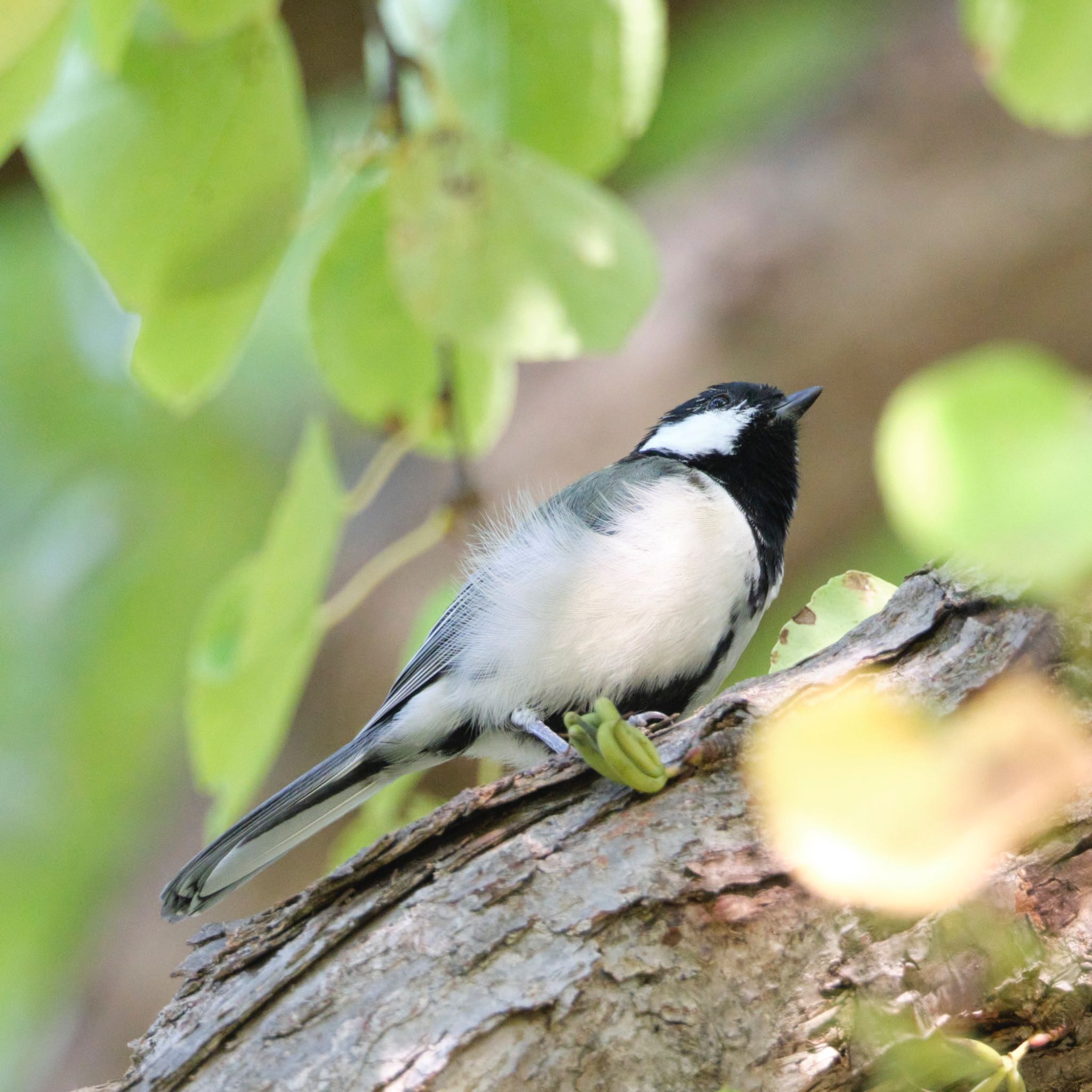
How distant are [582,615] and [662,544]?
Result: 0.19 metres

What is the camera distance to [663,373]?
11.4 feet

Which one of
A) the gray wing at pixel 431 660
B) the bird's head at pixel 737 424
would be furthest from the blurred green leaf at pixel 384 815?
the bird's head at pixel 737 424

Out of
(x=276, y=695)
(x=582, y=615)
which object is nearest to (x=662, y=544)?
(x=582, y=615)

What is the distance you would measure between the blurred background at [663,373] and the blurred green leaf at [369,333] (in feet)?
4.17

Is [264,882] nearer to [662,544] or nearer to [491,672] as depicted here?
[491,672]

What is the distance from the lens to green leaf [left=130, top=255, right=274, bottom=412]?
152cm

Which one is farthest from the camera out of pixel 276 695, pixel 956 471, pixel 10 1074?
pixel 10 1074

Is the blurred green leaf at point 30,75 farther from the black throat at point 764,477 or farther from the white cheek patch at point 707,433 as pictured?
the white cheek patch at point 707,433

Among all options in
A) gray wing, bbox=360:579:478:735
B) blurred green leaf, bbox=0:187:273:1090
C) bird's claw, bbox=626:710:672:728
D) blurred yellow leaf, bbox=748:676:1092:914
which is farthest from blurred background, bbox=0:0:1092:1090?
blurred yellow leaf, bbox=748:676:1092:914

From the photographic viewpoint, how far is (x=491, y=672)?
2127 millimetres

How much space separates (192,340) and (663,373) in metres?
2.10

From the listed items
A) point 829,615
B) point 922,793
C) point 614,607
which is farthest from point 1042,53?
point 614,607

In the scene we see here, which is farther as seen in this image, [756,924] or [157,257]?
[157,257]

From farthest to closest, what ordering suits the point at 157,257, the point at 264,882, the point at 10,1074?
the point at 10,1074
the point at 264,882
the point at 157,257
